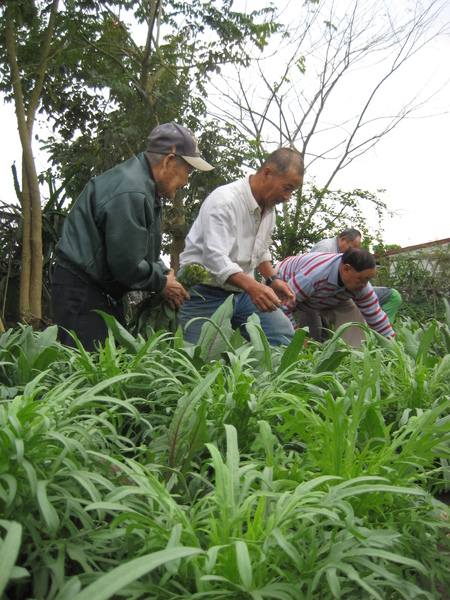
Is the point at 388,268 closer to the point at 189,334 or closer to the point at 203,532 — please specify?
the point at 189,334

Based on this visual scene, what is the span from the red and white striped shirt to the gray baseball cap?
212cm

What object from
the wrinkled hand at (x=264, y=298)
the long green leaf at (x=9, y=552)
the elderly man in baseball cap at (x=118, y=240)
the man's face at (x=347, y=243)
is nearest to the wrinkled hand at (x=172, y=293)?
the elderly man in baseball cap at (x=118, y=240)

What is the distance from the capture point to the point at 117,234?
299 cm

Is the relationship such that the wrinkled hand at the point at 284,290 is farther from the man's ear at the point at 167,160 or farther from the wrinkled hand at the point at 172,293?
the wrinkled hand at the point at 172,293

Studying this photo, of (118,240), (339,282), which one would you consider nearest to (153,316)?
(118,240)

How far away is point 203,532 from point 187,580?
10cm

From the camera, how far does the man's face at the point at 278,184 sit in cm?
408

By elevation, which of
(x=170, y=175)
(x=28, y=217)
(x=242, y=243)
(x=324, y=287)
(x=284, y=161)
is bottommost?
(x=324, y=287)

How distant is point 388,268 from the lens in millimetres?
16250

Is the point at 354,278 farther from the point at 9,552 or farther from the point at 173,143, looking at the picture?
the point at 9,552

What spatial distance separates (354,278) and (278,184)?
1464mm

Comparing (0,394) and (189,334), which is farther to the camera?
(189,334)

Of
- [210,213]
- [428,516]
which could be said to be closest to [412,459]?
[428,516]

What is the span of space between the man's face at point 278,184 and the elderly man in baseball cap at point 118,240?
0.76 meters
